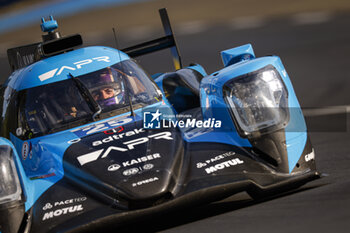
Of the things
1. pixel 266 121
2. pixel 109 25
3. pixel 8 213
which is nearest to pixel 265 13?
pixel 109 25

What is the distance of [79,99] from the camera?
628 cm

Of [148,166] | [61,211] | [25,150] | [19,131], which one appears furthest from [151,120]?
[61,211]

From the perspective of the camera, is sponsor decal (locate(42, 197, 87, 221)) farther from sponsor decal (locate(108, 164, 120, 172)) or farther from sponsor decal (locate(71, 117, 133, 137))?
sponsor decal (locate(71, 117, 133, 137))

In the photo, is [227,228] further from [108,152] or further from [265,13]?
[265,13]

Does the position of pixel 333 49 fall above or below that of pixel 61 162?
below

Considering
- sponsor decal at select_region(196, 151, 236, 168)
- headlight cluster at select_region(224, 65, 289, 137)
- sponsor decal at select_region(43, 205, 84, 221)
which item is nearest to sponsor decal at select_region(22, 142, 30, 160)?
sponsor decal at select_region(43, 205, 84, 221)

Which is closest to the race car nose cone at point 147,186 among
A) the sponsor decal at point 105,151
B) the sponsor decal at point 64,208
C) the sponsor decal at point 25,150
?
the sponsor decal at point 64,208

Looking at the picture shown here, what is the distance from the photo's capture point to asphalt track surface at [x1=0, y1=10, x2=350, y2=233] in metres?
4.23

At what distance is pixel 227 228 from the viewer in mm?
4301

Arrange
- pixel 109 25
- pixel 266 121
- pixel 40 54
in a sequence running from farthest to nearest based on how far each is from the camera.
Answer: pixel 109 25, pixel 40 54, pixel 266 121

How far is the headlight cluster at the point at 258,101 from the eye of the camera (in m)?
5.43

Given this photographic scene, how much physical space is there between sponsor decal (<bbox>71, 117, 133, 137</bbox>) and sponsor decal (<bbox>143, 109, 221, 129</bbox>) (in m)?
0.20

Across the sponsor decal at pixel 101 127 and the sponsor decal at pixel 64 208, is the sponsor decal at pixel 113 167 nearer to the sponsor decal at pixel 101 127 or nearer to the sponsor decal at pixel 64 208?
the sponsor decal at pixel 64 208

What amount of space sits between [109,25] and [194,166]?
61.3ft
